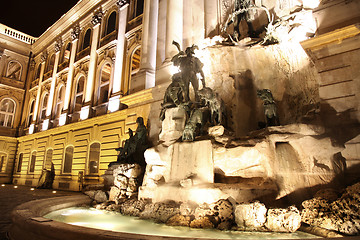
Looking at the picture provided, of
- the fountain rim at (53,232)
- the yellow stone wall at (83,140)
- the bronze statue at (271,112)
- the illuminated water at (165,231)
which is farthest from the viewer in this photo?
the yellow stone wall at (83,140)

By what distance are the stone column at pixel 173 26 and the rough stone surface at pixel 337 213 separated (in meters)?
9.13

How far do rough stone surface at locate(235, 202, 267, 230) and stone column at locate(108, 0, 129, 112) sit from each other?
11.4 meters

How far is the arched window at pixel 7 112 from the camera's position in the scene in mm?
23859

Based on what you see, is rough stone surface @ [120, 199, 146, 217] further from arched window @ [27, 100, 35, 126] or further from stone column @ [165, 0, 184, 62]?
arched window @ [27, 100, 35, 126]

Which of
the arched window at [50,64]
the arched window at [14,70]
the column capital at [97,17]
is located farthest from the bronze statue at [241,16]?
the arched window at [14,70]

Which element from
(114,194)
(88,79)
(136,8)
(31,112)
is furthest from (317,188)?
(31,112)

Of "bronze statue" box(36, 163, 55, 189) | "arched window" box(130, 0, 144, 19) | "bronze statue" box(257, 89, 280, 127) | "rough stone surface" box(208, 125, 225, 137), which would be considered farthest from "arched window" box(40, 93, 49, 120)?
"bronze statue" box(257, 89, 280, 127)

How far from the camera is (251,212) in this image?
3.96 metres

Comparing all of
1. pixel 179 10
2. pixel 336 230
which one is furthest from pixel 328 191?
pixel 179 10

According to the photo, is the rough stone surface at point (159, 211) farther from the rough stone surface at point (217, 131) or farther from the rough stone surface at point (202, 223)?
the rough stone surface at point (217, 131)

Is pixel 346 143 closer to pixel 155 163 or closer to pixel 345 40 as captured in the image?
pixel 345 40

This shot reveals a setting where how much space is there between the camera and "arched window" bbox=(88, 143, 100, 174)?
49.8 feet

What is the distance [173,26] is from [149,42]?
1.94 metres

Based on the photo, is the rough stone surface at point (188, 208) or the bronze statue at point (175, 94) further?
the bronze statue at point (175, 94)
